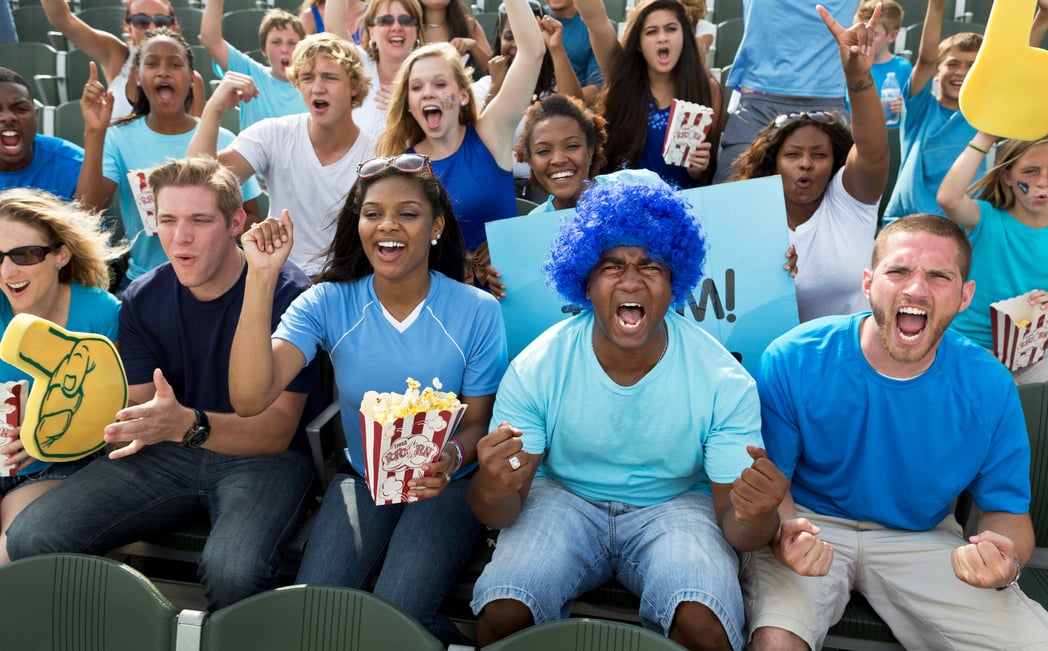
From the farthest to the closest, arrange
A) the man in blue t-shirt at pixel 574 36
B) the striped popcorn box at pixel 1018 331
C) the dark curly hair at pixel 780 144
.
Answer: the man in blue t-shirt at pixel 574 36 < the dark curly hair at pixel 780 144 < the striped popcorn box at pixel 1018 331

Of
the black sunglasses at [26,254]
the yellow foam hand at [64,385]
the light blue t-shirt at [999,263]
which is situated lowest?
the yellow foam hand at [64,385]

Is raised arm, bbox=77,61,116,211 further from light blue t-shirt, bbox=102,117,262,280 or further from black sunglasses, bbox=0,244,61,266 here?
black sunglasses, bbox=0,244,61,266

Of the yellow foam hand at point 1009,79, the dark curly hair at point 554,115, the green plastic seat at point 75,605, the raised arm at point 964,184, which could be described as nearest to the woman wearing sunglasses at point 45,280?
the green plastic seat at point 75,605

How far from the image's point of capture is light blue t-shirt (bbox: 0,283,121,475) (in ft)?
9.45

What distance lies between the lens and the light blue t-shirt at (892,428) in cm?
237

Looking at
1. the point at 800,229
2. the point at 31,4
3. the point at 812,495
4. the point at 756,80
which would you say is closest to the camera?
the point at 812,495

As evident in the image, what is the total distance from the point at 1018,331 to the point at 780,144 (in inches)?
40.2

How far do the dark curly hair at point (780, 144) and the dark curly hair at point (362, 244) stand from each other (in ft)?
3.87

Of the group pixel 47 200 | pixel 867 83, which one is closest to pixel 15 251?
pixel 47 200

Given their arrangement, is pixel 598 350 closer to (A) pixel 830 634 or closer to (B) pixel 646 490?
(B) pixel 646 490

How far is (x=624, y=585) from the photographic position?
8.06 ft

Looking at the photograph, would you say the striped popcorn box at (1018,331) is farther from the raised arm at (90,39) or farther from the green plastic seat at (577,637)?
the raised arm at (90,39)

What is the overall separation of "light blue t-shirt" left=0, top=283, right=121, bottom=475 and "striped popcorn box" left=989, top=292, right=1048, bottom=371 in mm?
2893

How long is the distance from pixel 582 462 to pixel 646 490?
188 millimetres
